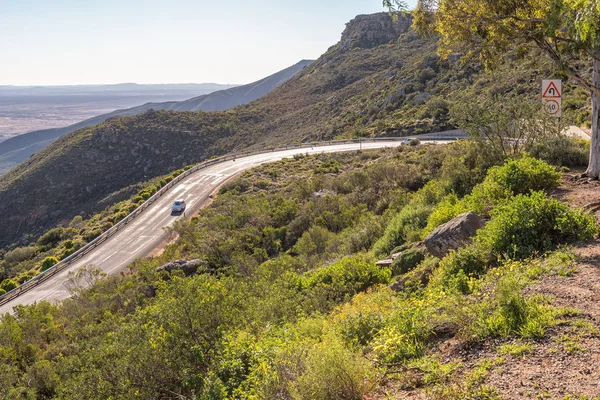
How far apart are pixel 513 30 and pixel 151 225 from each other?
27.9 metres

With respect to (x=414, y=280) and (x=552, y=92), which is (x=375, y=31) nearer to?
(x=552, y=92)

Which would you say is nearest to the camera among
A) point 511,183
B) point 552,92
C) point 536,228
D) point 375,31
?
point 536,228

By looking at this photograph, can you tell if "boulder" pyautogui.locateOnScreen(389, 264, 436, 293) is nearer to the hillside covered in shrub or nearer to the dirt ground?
the hillside covered in shrub

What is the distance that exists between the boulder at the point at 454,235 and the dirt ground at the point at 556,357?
247cm

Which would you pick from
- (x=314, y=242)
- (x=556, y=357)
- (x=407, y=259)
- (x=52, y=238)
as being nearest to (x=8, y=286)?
(x=52, y=238)

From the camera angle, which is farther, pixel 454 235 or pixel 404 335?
pixel 454 235

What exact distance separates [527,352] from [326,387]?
2.39 m

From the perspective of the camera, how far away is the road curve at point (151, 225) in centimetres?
2531

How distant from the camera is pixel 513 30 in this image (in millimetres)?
10961

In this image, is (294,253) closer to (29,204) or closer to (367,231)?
(367,231)

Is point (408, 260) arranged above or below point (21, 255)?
above

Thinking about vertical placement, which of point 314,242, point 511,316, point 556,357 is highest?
point 511,316

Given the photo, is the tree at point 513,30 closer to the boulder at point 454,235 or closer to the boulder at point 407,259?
the boulder at point 454,235

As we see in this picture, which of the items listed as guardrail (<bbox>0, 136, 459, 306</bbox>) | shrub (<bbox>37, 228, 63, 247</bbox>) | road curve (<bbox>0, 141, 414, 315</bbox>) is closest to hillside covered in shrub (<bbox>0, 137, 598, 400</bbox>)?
road curve (<bbox>0, 141, 414, 315</bbox>)
